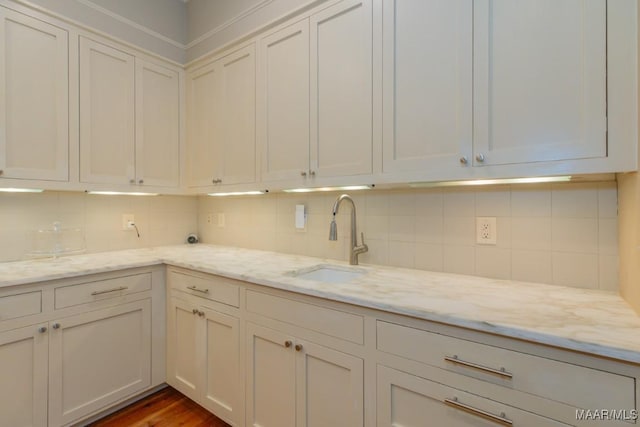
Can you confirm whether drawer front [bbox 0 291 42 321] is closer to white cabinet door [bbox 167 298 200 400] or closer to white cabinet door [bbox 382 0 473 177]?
white cabinet door [bbox 167 298 200 400]

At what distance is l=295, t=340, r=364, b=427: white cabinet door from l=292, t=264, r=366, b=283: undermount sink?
44cm

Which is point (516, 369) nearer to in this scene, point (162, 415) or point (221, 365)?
point (221, 365)

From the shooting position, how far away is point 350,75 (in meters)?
1.49

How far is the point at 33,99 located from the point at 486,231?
2.42 m

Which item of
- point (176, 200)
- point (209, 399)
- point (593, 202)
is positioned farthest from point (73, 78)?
point (593, 202)

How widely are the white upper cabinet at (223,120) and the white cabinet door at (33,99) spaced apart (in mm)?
736

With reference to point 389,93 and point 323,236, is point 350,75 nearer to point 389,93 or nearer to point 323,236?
point 389,93

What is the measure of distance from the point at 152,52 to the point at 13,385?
6.78 feet

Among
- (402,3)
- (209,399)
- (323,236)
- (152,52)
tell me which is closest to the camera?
(402,3)

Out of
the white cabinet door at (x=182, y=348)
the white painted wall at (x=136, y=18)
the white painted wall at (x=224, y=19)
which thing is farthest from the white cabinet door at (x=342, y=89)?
the white painted wall at (x=136, y=18)

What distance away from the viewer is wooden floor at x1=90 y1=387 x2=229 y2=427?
1695 mm

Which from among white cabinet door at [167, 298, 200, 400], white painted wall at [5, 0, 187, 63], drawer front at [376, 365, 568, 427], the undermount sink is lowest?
white cabinet door at [167, 298, 200, 400]

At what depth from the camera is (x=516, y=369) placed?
2.76 ft

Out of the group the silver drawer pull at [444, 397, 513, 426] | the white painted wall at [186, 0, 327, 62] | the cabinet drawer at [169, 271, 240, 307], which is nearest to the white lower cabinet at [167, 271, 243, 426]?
the cabinet drawer at [169, 271, 240, 307]
